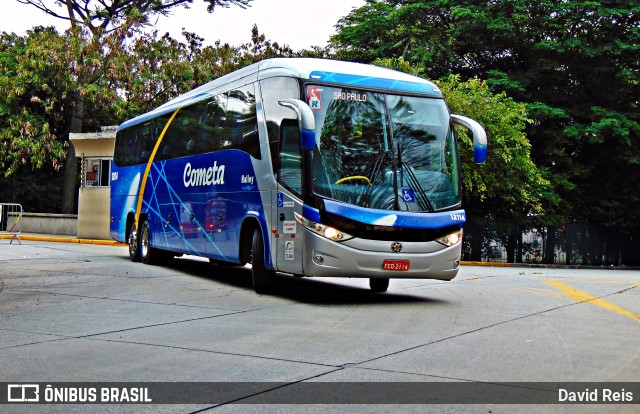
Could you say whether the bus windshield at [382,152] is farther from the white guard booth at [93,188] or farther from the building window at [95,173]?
the building window at [95,173]

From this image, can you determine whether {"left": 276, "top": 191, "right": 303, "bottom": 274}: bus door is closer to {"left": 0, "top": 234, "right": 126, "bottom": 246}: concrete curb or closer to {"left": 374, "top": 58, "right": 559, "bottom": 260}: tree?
{"left": 374, "top": 58, "right": 559, "bottom": 260}: tree

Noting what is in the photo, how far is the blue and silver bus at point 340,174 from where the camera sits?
39.4ft

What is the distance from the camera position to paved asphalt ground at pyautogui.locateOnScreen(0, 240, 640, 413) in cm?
695

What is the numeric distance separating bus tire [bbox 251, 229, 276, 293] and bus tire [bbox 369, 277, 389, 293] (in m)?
2.05

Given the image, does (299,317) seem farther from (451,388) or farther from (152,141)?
(152,141)

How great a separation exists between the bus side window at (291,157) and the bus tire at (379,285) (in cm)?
312

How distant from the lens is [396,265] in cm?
1216

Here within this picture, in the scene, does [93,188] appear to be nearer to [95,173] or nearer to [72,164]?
[95,173]

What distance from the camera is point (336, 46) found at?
4447 centimetres

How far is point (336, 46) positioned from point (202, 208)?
2981 centimetres

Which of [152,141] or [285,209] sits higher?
[152,141]

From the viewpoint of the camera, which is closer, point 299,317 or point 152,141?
point 299,317

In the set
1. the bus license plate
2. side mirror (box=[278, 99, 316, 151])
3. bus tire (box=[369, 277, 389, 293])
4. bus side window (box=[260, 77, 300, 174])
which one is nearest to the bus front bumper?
the bus license plate

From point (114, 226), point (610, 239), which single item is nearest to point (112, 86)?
point (114, 226)
